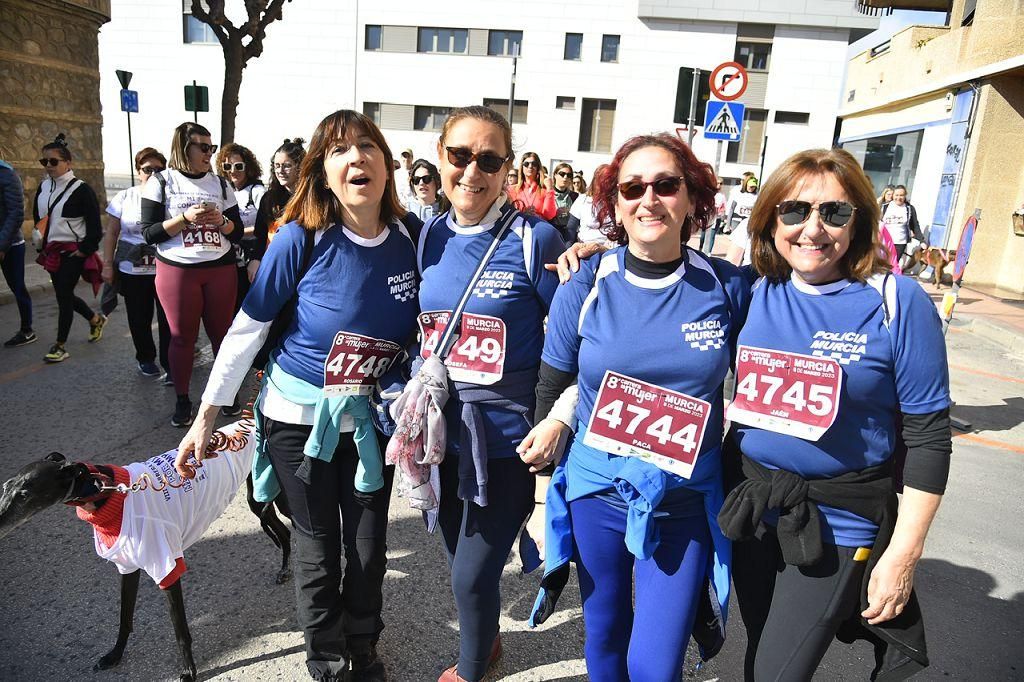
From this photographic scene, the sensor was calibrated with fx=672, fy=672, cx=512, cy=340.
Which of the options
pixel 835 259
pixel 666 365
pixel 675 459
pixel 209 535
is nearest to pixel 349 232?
pixel 666 365

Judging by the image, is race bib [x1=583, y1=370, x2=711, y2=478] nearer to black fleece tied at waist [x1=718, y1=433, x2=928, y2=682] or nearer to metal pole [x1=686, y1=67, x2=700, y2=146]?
black fleece tied at waist [x1=718, y1=433, x2=928, y2=682]

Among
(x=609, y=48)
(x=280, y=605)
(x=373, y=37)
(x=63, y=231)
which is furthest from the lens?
(x=373, y=37)

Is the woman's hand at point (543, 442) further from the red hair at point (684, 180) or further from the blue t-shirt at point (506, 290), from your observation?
the red hair at point (684, 180)

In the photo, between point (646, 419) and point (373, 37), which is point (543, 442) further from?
point (373, 37)

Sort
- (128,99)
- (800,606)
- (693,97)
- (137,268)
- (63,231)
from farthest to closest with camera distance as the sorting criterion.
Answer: (128,99)
(693,97)
(63,231)
(137,268)
(800,606)

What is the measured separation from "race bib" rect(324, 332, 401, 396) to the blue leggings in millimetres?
797

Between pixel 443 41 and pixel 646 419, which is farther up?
pixel 443 41

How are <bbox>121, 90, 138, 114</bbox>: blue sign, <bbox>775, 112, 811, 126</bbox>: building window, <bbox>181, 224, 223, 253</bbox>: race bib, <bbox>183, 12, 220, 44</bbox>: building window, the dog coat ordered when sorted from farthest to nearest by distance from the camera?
<bbox>183, 12, 220, 44</bbox>: building window → <bbox>775, 112, 811, 126</bbox>: building window → <bbox>121, 90, 138, 114</bbox>: blue sign → <bbox>181, 224, 223, 253</bbox>: race bib → the dog coat

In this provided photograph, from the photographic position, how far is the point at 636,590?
74.0 inches

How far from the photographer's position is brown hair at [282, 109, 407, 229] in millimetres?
2193

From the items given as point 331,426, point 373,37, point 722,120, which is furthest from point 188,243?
point 373,37

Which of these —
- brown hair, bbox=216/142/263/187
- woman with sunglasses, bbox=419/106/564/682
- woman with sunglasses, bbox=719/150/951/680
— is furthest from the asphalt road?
brown hair, bbox=216/142/263/187

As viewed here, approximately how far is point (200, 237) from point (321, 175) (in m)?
2.74

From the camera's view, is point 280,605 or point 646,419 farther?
point 280,605
